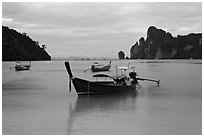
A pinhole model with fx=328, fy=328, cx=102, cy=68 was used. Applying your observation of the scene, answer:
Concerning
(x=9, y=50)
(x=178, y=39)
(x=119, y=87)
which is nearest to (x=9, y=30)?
(x=9, y=50)

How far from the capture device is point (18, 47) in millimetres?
109500

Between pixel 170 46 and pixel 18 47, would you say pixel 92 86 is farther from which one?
pixel 170 46

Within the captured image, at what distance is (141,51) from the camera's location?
17625 cm

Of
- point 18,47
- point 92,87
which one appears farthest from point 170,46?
point 92,87

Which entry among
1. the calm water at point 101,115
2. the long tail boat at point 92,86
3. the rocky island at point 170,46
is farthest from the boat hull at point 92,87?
the rocky island at point 170,46

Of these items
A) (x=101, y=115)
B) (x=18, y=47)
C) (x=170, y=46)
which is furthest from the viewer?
(x=170, y=46)

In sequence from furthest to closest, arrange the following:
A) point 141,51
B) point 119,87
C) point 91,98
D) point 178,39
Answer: point 141,51 < point 178,39 < point 119,87 < point 91,98

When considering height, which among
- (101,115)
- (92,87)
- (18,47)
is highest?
(18,47)

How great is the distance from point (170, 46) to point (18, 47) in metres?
75.1

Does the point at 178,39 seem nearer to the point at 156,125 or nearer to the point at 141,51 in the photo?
the point at 141,51

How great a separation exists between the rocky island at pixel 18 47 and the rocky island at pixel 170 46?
54627mm

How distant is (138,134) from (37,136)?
2.49 m

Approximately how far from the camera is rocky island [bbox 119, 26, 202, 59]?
478ft

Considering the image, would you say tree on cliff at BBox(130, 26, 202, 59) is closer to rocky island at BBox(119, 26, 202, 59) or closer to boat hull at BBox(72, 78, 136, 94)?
rocky island at BBox(119, 26, 202, 59)
